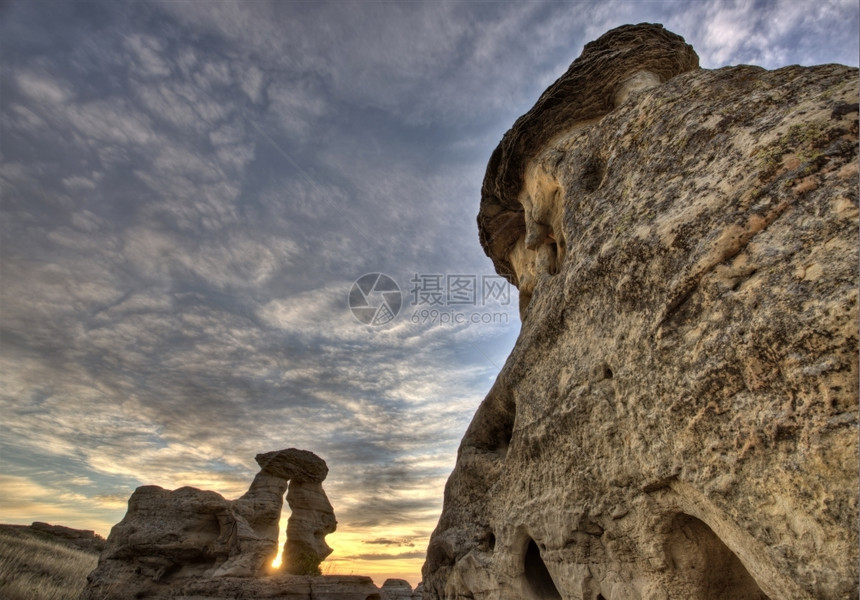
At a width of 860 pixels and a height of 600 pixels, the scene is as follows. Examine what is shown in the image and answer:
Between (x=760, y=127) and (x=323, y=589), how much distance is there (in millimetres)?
20537

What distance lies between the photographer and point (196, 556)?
18797 mm

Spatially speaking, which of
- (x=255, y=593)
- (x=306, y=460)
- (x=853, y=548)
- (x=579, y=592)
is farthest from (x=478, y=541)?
(x=306, y=460)

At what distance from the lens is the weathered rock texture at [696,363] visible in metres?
3.39

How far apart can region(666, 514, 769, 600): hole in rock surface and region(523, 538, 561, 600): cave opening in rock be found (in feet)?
10.5

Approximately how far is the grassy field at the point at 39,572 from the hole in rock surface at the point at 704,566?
21.1 m

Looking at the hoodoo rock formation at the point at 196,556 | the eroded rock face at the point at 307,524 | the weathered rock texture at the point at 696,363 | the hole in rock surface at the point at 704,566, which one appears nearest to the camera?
the weathered rock texture at the point at 696,363

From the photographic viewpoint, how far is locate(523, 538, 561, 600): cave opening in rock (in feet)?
24.8

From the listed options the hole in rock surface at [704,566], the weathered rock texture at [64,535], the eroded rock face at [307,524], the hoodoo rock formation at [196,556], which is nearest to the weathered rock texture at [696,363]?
the hole in rock surface at [704,566]

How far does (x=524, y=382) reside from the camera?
8.16 m

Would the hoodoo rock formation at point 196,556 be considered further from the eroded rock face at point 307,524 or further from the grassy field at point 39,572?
the eroded rock face at point 307,524

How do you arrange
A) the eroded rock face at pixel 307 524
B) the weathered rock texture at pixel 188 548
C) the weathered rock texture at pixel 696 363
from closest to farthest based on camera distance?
the weathered rock texture at pixel 696 363, the weathered rock texture at pixel 188 548, the eroded rock face at pixel 307 524

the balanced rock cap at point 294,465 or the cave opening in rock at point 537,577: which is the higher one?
the balanced rock cap at point 294,465

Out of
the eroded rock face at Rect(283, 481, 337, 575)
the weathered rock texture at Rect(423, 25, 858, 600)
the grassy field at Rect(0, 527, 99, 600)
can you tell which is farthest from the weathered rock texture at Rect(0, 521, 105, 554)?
the weathered rock texture at Rect(423, 25, 858, 600)

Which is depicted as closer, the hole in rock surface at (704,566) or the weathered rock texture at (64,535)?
the hole in rock surface at (704,566)
